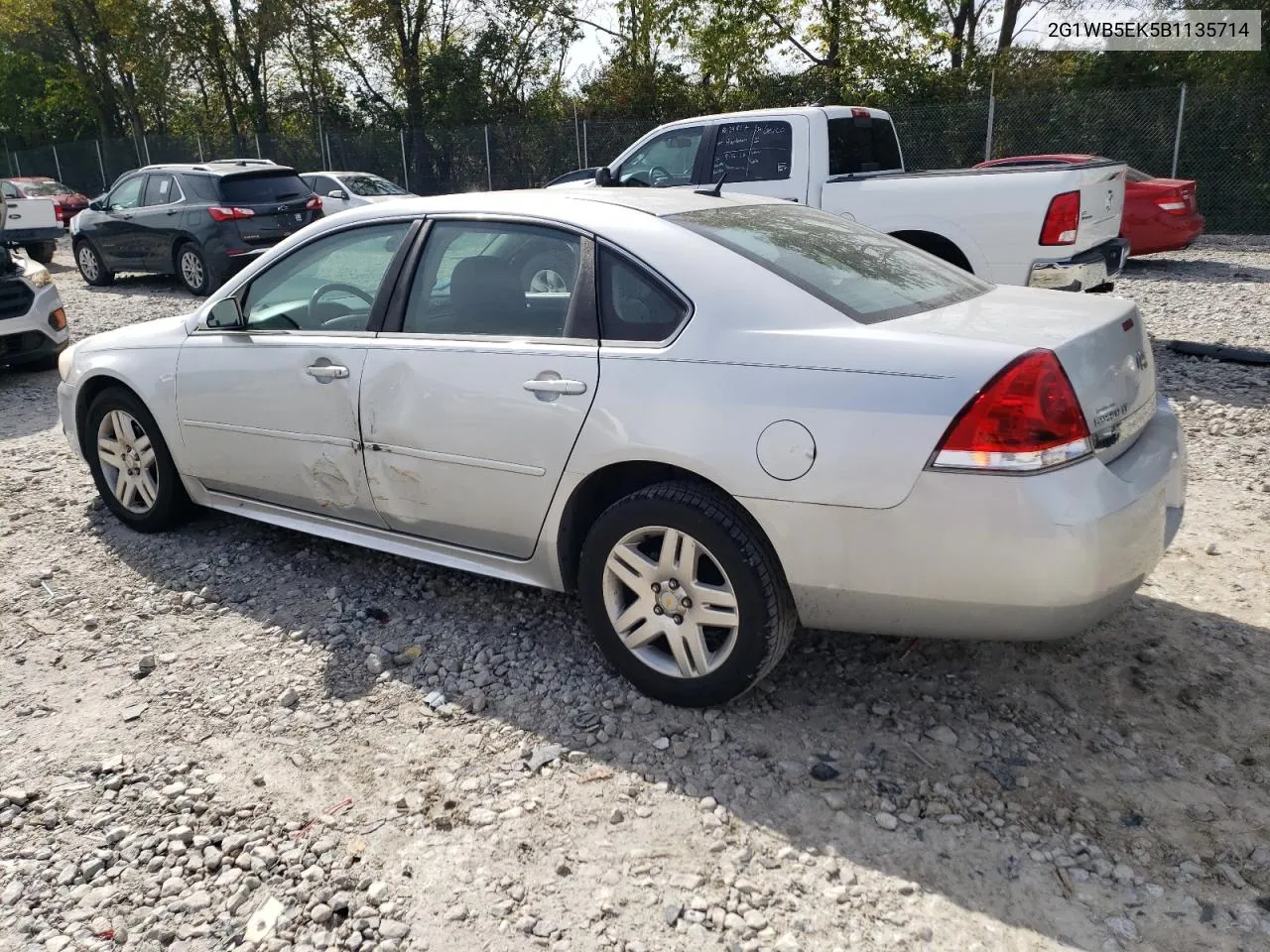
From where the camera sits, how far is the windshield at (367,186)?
18.6 meters

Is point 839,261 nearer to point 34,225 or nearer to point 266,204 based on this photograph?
point 266,204

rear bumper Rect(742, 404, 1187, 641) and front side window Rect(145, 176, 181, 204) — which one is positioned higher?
front side window Rect(145, 176, 181, 204)

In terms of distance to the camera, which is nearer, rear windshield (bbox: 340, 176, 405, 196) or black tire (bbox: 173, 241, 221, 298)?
black tire (bbox: 173, 241, 221, 298)

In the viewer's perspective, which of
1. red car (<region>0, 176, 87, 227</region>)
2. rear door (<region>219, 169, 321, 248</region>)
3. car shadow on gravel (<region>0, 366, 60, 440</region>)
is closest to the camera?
car shadow on gravel (<region>0, 366, 60, 440</region>)

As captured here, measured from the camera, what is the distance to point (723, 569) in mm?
3055

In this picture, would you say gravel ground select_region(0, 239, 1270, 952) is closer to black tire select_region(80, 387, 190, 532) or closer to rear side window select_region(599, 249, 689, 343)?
black tire select_region(80, 387, 190, 532)

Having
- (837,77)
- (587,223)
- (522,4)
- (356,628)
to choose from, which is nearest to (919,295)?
(587,223)

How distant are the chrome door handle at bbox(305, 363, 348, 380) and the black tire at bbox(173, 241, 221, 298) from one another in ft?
33.9

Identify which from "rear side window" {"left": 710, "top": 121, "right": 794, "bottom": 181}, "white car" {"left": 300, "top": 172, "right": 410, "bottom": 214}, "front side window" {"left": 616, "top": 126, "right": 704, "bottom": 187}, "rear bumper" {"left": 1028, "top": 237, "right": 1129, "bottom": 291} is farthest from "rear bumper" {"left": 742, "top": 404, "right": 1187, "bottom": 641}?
"white car" {"left": 300, "top": 172, "right": 410, "bottom": 214}

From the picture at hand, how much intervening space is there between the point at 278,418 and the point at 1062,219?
5536mm

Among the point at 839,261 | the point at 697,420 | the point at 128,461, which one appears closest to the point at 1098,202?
the point at 839,261

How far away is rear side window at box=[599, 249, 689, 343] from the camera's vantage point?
3209 millimetres

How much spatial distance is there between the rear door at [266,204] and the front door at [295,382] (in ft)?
31.4

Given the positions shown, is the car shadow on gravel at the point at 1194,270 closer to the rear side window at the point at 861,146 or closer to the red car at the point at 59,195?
the rear side window at the point at 861,146
